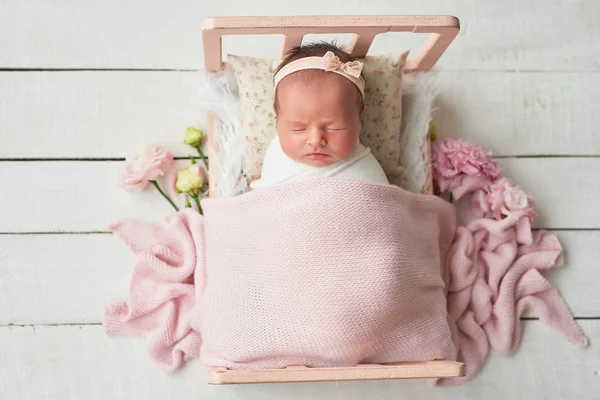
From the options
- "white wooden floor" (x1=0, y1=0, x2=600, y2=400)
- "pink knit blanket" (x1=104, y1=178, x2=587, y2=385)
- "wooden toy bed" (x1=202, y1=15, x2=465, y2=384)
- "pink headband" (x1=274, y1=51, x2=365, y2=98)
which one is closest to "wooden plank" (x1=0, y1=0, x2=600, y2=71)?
"white wooden floor" (x1=0, y1=0, x2=600, y2=400)

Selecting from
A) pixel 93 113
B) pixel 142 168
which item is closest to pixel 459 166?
pixel 142 168

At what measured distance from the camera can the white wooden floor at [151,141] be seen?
132cm

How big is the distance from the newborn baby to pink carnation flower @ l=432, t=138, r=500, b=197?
0.70ft

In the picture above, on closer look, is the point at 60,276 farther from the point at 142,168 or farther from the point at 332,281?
the point at 332,281

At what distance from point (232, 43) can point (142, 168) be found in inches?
14.9

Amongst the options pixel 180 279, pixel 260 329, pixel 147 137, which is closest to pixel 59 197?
pixel 147 137

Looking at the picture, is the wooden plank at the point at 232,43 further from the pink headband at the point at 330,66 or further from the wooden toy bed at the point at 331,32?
the pink headband at the point at 330,66

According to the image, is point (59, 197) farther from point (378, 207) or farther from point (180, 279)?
point (378, 207)

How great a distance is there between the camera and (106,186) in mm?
1374

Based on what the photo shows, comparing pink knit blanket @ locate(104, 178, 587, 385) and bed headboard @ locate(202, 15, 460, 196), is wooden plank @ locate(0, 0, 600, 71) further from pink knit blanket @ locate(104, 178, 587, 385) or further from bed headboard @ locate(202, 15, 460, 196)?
pink knit blanket @ locate(104, 178, 587, 385)

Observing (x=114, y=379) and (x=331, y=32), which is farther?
(x=114, y=379)

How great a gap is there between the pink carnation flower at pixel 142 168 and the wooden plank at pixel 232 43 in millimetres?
229

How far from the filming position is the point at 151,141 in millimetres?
1400

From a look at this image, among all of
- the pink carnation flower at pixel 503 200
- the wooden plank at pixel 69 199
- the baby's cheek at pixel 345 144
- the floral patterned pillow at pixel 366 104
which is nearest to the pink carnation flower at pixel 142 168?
the wooden plank at pixel 69 199
